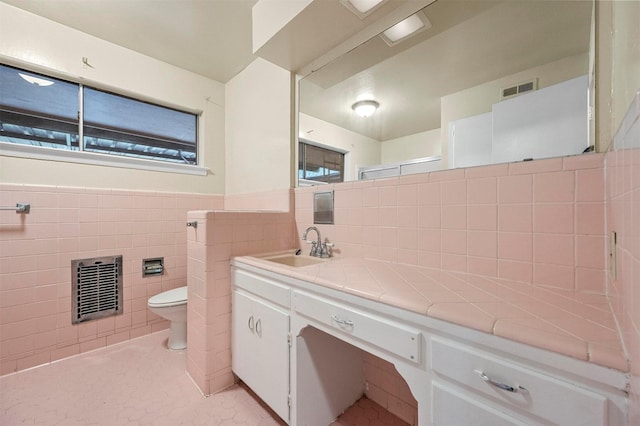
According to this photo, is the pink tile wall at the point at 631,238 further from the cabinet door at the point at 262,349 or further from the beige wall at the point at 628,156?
the cabinet door at the point at 262,349

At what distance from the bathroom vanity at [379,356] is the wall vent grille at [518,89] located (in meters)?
1.00

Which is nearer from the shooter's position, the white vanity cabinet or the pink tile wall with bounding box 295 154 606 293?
the pink tile wall with bounding box 295 154 606 293

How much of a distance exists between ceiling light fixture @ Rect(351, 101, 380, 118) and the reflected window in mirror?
0.30m

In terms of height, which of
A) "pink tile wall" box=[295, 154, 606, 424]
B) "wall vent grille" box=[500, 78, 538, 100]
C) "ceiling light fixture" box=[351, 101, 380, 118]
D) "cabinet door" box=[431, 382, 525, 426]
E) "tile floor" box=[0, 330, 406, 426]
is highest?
"ceiling light fixture" box=[351, 101, 380, 118]

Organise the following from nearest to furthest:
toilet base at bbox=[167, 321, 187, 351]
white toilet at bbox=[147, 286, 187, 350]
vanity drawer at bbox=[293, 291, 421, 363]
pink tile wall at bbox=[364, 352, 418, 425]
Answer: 1. vanity drawer at bbox=[293, 291, 421, 363]
2. pink tile wall at bbox=[364, 352, 418, 425]
3. white toilet at bbox=[147, 286, 187, 350]
4. toilet base at bbox=[167, 321, 187, 351]

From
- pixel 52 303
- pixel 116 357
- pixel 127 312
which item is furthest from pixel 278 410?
pixel 52 303

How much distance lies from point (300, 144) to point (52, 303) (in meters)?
2.26

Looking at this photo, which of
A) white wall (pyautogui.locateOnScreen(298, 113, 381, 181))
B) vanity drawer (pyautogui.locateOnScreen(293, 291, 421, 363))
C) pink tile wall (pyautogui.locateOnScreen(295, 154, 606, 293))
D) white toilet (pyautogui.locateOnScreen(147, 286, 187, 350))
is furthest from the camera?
white toilet (pyautogui.locateOnScreen(147, 286, 187, 350))

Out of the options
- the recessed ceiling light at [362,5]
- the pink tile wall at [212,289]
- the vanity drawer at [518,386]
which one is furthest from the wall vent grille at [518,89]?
the pink tile wall at [212,289]

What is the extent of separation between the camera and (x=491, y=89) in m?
1.14

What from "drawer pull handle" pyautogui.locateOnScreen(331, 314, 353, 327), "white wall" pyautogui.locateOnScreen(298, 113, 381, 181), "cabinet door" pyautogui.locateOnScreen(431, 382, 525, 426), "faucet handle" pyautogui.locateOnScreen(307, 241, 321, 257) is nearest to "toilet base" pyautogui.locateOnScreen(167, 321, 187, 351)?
"faucet handle" pyautogui.locateOnScreen(307, 241, 321, 257)

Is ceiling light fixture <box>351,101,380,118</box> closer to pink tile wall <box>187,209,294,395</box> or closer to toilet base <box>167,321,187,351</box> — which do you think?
pink tile wall <box>187,209,294,395</box>

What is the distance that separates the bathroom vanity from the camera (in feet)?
1.69

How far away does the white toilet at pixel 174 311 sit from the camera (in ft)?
6.04
